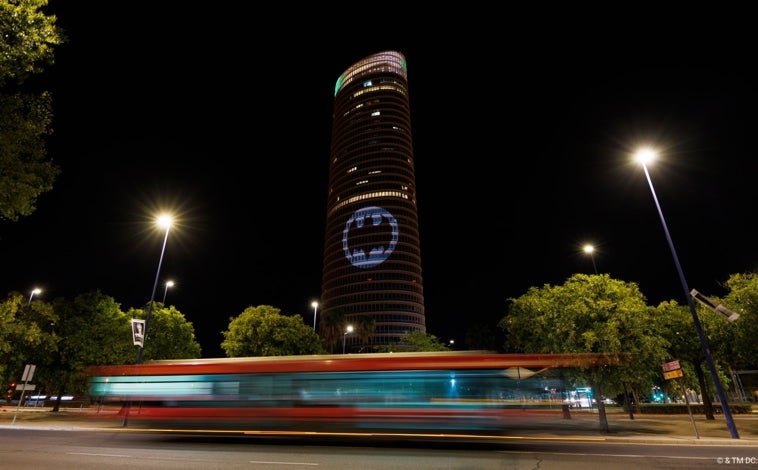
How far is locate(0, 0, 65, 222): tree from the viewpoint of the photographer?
9961 mm

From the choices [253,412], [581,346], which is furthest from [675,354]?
[253,412]

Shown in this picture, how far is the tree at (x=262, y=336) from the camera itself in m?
42.7

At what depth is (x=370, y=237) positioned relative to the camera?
135750 mm

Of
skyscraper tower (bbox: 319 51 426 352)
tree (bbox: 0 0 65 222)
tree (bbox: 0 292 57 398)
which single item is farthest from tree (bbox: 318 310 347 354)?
tree (bbox: 0 0 65 222)

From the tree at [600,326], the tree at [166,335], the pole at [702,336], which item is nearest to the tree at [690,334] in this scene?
the tree at [600,326]

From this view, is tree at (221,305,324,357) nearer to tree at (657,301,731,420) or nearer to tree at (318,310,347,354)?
tree at (318,310,347,354)

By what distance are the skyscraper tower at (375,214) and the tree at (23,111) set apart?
4351 inches

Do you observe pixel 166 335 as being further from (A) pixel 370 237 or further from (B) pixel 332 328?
(A) pixel 370 237

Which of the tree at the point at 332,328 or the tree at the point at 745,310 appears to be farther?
the tree at the point at 332,328

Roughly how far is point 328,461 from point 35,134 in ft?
41.6

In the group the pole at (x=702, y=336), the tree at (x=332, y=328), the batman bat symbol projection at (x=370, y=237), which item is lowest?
the pole at (x=702, y=336)

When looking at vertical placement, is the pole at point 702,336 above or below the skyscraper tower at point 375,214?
below

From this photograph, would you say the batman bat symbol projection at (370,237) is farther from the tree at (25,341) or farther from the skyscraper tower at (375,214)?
the tree at (25,341)

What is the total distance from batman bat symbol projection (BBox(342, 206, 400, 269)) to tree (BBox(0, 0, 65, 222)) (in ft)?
404
